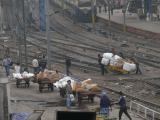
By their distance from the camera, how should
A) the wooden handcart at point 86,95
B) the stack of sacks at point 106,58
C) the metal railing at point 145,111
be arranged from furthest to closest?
1. the stack of sacks at point 106,58
2. the wooden handcart at point 86,95
3. the metal railing at point 145,111

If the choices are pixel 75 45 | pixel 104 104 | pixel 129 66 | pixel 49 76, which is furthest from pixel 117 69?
pixel 75 45

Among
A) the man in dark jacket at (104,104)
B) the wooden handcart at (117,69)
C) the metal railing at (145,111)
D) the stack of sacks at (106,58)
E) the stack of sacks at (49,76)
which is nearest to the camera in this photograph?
the man in dark jacket at (104,104)

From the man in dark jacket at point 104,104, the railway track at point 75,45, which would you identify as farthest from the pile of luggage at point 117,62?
the man in dark jacket at point 104,104

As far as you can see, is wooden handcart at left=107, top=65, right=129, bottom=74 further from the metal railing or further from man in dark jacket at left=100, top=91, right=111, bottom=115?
man in dark jacket at left=100, top=91, right=111, bottom=115

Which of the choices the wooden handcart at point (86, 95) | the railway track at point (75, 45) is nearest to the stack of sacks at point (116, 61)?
the railway track at point (75, 45)

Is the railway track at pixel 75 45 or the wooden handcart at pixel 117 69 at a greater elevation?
the wooden handcart at pixel 117 69

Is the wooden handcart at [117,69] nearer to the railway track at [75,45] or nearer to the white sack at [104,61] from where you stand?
the white sack at [104,61]

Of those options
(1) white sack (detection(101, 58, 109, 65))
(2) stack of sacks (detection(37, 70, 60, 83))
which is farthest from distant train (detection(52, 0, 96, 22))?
(2) stack of sacks (detection(37, 70, 60, 83))

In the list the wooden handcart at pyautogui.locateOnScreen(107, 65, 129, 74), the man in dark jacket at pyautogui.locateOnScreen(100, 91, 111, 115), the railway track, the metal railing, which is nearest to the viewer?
the man in dark jacket at pyautogui.locateOnScreen(100, 91, 111, 115)

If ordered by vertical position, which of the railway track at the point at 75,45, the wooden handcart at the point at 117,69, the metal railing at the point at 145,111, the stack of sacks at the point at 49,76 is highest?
the stack of sacks at the point at 49,76

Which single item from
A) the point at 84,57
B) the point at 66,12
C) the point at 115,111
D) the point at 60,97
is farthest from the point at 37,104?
the point at 66,12

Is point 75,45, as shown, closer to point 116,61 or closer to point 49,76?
point 116,61

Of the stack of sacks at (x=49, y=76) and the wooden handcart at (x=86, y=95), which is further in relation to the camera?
the stack of sacks at (x=49, y=76)

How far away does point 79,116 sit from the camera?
970 cm
